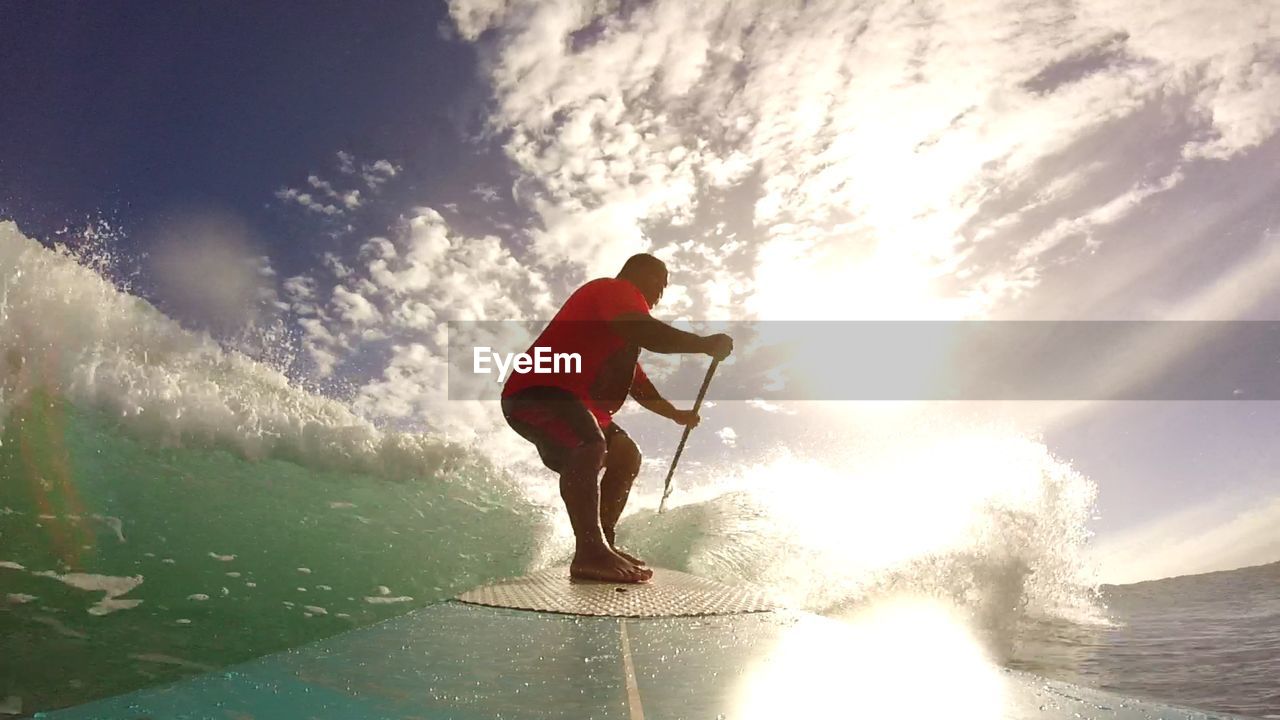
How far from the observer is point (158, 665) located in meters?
3.95

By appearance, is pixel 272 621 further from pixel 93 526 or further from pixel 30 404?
pixel 30 404

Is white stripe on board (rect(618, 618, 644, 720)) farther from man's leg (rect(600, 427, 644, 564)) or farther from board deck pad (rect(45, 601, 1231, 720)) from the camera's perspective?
man's leg (rect(600, 427, 644, 564))

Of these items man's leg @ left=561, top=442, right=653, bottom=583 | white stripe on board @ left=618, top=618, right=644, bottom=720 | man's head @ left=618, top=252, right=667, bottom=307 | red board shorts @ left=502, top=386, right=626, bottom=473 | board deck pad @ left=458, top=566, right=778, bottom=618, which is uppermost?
man's head @ left=618, top=252, right=667, bottom=307

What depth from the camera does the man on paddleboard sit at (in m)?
3.73

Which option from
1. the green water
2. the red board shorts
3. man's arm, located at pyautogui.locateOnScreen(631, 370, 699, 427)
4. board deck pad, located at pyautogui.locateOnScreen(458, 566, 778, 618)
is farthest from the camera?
man's arm, located at pyautogui.locateOnScreen(631, 370, 699, 427)

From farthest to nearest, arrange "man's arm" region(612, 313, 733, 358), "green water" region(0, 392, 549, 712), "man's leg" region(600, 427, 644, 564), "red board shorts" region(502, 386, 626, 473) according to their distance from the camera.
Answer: "man's leg" region(600, 427, 644, 564)
"green water" region(0, 392, 549, 712)
"red board shorts" region(502, 386, 626, 473)
"man's arm" region(612, 313, 733, 358)

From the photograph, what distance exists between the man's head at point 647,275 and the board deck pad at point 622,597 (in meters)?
1.83

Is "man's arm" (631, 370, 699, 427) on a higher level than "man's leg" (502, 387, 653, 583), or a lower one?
higher

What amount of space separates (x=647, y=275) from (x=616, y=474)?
1422 mm

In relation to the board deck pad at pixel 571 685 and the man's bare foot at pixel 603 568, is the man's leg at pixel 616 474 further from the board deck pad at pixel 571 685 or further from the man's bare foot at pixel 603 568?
the board deck pad at pixel 571 685

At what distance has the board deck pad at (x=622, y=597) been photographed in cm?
286

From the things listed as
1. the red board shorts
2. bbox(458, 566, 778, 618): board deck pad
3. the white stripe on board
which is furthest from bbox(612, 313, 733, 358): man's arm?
the white stripe on board

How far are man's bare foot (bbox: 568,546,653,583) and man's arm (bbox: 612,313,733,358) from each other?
1.21 meters

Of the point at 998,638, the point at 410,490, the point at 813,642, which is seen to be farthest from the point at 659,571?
the point at 998,638
